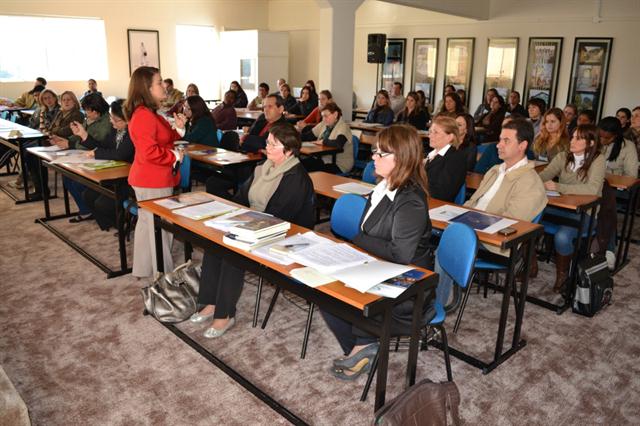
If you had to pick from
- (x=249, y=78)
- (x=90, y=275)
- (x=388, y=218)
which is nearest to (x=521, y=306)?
(x=388, y=218)

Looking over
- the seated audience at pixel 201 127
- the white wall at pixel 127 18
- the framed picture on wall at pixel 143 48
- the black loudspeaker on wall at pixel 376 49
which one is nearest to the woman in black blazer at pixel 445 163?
the seated audience at pixel 201 127

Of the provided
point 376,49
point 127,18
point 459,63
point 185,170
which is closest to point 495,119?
point 376,49

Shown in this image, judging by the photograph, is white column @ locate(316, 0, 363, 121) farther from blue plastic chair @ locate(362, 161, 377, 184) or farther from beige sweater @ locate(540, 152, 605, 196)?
beige sweater @ locate(540, 152, 605, 196)

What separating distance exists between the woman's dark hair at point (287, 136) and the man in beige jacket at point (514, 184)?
131 cm

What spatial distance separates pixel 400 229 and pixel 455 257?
37cm

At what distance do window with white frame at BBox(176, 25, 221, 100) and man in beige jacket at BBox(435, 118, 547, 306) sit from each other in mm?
11223

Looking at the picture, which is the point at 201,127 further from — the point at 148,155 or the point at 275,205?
the point at 275,205

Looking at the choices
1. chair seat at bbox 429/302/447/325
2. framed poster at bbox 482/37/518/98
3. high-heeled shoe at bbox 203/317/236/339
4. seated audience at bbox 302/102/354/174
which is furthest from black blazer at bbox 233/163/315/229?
framed poster at bbox 482/37/518/98

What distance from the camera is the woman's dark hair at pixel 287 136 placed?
10.9ft

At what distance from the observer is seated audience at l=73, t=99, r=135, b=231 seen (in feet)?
14.8

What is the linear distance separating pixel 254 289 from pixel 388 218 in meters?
1.73

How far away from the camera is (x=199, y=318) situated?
344cm

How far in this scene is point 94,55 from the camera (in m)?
12.1

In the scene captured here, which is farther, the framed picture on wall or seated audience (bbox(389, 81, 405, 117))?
the framed picture on wall
